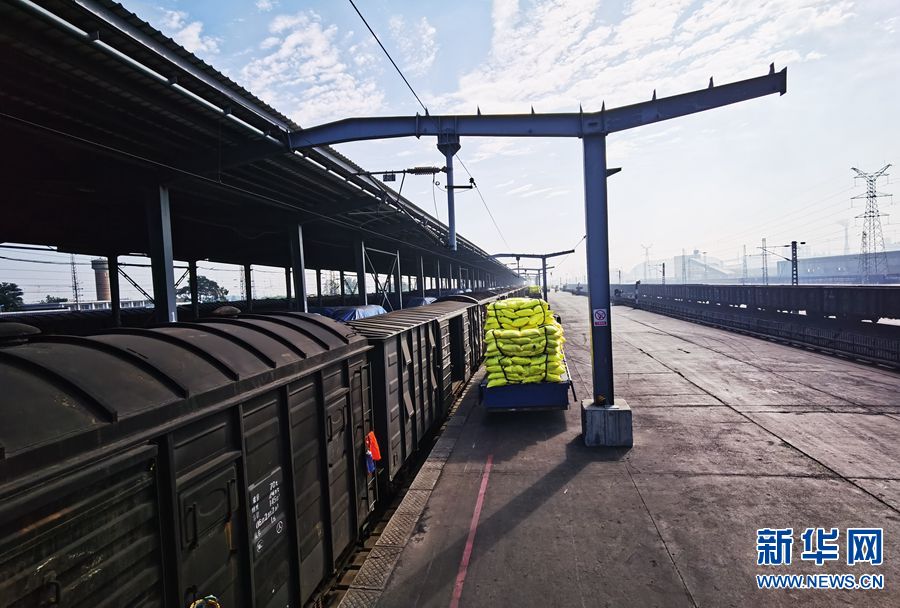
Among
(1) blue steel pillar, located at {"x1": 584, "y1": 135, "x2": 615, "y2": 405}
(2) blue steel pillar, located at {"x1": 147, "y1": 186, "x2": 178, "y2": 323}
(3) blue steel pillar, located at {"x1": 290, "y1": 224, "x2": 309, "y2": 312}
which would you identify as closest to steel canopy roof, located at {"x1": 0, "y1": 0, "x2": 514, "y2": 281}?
(2) blue steel pillar, located at {"x1": 147, "y1": 186, "x2": 178, "y2": 323}

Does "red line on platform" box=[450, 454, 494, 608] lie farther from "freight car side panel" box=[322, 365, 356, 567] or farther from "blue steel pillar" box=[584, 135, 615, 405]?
"blue steel pillar" box=[584, 135, 615, 405]

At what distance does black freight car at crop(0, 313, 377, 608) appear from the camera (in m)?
2.60

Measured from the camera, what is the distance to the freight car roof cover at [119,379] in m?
2.66

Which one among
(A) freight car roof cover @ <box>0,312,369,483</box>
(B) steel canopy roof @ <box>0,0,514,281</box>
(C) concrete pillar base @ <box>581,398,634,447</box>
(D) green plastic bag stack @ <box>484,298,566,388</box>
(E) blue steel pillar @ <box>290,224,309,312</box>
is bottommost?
(C) concrete pillar base @ <box>581,398,634,447</box>

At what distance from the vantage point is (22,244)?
2284cm

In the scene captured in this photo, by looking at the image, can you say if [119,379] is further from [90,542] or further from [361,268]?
[361,268]

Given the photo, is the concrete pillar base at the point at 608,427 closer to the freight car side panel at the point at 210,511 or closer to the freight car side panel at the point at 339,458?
the freight car side panel at the point at 339,458

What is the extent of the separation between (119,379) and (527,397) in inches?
409

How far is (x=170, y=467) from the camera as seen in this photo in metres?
3.40

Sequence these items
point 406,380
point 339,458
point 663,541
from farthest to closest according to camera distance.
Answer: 1. point 406,380
2. point 663,541
3. point 339,458

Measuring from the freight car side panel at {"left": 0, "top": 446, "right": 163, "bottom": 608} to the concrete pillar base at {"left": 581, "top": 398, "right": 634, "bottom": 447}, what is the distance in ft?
29.7

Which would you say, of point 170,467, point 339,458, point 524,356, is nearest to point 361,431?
point 339,458

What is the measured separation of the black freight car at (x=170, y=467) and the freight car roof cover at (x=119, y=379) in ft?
0.04

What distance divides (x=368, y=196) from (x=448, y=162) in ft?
28.2
